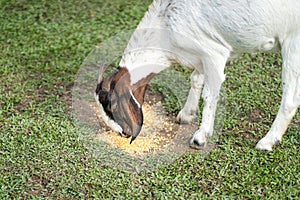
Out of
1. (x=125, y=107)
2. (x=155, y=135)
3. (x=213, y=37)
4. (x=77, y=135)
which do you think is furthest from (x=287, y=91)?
(x=77, y=135)

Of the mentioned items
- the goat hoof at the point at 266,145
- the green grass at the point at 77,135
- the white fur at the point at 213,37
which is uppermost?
the white fur at the point at 213,37

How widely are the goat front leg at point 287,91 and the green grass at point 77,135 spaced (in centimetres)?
13

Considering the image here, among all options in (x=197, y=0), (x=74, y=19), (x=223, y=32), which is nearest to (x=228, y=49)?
(x=223, y=32)

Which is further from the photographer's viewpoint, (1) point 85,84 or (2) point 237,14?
(1) point 85,84

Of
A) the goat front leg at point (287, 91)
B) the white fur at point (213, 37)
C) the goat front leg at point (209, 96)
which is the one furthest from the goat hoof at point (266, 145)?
the goat front leg at point (209, 96)

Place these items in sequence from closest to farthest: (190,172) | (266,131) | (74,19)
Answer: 1. (190,172)
2. (266,131)
3. (74,19)

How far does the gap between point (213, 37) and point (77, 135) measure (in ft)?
5.24

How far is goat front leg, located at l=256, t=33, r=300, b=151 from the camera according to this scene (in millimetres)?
5223

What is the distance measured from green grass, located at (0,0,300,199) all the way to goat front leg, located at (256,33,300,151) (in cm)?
13

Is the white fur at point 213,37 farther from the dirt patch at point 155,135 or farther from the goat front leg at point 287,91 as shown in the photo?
the dirt patch at point 155,135

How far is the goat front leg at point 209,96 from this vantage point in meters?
5.22

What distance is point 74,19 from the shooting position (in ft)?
25.8

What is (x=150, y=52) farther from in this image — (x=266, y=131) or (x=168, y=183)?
(x=266, y=131)

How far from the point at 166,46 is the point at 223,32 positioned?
50 centimetres
